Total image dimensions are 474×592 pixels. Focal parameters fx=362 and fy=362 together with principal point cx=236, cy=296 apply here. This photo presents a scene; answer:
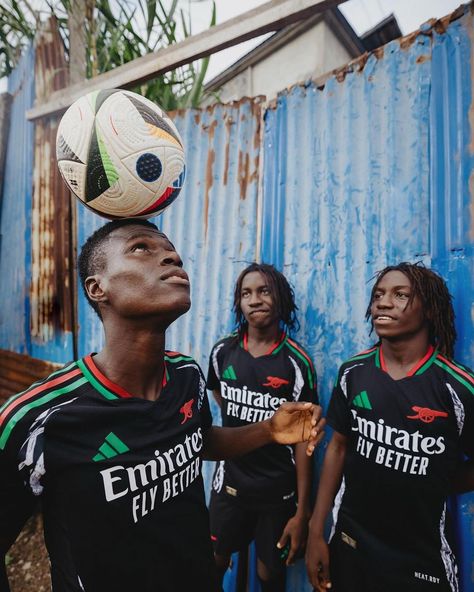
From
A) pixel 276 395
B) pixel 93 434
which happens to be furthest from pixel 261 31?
pixel 93 434

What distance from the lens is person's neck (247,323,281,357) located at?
2.35 meters

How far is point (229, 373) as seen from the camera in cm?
235

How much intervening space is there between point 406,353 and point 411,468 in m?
0.51

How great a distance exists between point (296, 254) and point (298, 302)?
340 millimetres

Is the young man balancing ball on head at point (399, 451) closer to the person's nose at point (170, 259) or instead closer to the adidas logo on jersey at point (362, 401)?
the adidas logo on jersey at point (362, 401)

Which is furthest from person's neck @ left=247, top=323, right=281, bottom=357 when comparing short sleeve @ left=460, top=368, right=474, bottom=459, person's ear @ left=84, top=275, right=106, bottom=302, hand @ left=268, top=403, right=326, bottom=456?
person's ear @ left=84, top=275, right=106, bottom=302

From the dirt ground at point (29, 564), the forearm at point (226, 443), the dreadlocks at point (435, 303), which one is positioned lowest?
the dirt ground at point (29, 564)

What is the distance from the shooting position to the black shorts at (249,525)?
85.4 inches

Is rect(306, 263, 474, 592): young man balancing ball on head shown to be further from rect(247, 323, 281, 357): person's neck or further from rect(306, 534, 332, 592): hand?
rect(247, 323, 281, 357): person's neck

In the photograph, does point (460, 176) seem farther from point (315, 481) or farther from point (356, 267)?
point (315, 481)

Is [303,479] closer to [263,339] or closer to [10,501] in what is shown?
[263,339]

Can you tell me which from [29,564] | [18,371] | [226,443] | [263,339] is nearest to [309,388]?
[263,339]

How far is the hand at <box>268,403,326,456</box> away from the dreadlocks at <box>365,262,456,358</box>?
30.8 inches

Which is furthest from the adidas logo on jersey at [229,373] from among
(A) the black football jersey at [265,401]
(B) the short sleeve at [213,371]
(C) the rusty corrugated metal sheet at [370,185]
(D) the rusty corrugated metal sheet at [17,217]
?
(D) the rusty corrugated metal sheet at [17,217]
